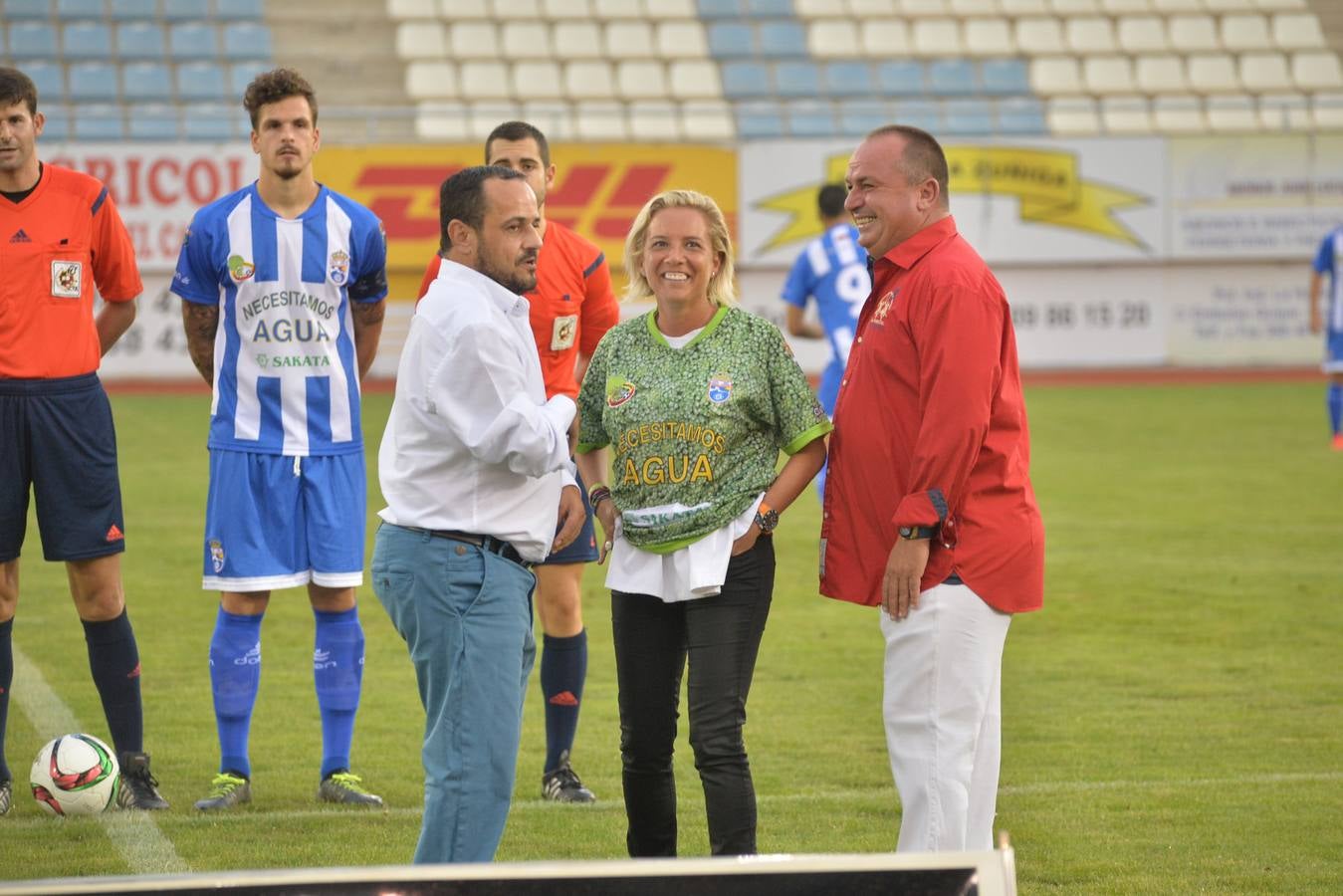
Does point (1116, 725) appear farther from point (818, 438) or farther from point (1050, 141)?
point (1050, 141)

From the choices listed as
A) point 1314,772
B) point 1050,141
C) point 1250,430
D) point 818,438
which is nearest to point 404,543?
point 818,438

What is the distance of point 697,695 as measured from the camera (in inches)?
167

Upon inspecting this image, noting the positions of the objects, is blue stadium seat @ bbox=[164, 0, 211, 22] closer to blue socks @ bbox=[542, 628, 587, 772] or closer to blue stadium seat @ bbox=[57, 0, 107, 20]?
blue stadium seat @ bbox=[57, 0, 107, 20]

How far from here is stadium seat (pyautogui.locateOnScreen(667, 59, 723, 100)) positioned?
26970mm

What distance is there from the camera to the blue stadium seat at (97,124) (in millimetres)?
22906

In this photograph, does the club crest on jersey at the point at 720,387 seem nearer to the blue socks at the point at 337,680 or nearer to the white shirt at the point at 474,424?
the white shirt at the point at 474,424

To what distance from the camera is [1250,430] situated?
57.1ft

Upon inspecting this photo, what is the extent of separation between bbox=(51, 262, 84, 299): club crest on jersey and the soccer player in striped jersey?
311 millimetres

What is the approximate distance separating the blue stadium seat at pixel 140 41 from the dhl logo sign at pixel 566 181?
521 cm

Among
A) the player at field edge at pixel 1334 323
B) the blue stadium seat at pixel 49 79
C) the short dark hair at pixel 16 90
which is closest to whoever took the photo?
the short dark hair at pixel 16 90

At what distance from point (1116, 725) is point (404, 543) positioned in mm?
3775

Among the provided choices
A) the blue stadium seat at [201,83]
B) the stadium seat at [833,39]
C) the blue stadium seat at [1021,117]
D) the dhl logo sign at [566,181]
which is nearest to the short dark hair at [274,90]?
the dhl logo sign at [566,181]

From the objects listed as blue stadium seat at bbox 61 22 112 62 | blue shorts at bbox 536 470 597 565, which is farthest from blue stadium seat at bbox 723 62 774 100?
blue shorts at bbox 536 470 597 565

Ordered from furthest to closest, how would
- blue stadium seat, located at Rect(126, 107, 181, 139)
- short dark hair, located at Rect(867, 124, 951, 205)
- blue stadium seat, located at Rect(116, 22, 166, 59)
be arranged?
blue stadium seat, located at Rect(116, 22, 166, 59) < blue stadium seat, located at Rect(126, 107, 181, 139) < short dark hair, located at Rect(867, 124, 951, 205)
